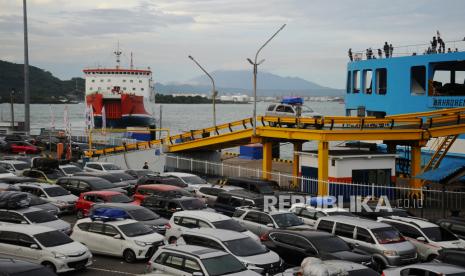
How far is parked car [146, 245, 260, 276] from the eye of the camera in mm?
12492

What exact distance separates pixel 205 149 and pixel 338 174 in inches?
514

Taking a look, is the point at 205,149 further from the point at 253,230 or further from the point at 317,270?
the point at 317,270

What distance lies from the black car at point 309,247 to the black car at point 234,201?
192 inches

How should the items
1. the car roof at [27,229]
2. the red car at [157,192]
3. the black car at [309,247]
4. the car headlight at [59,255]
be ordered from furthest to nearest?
the red car at [157,192] < the car roof at [27,229] < the black car at [309,247] < the car headlight at [59,255]

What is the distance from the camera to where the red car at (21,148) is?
46.8 metres

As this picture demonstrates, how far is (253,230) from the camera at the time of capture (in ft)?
60.4

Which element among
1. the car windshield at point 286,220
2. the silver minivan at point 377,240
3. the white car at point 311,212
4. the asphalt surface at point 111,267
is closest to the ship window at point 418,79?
the white car at point 311,212

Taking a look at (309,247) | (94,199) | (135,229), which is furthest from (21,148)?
(309,247)

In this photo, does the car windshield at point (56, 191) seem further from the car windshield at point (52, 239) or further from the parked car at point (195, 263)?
the parked car at point (195, 263)

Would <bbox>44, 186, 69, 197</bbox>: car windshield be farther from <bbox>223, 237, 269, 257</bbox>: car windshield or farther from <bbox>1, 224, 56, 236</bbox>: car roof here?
<bbox>223, 237, 269, 257</bbox>: car windshield

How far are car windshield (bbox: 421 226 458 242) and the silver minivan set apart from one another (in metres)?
1.12

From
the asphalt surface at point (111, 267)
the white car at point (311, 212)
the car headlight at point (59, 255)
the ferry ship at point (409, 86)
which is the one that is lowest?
the asphalt surface at point (111, 267)

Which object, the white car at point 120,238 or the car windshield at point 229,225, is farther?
the car windshield at point 229,225

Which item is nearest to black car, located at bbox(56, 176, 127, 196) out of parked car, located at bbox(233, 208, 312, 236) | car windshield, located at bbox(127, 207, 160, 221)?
car windshield, located at bbox(127, 207, 160, 221)
